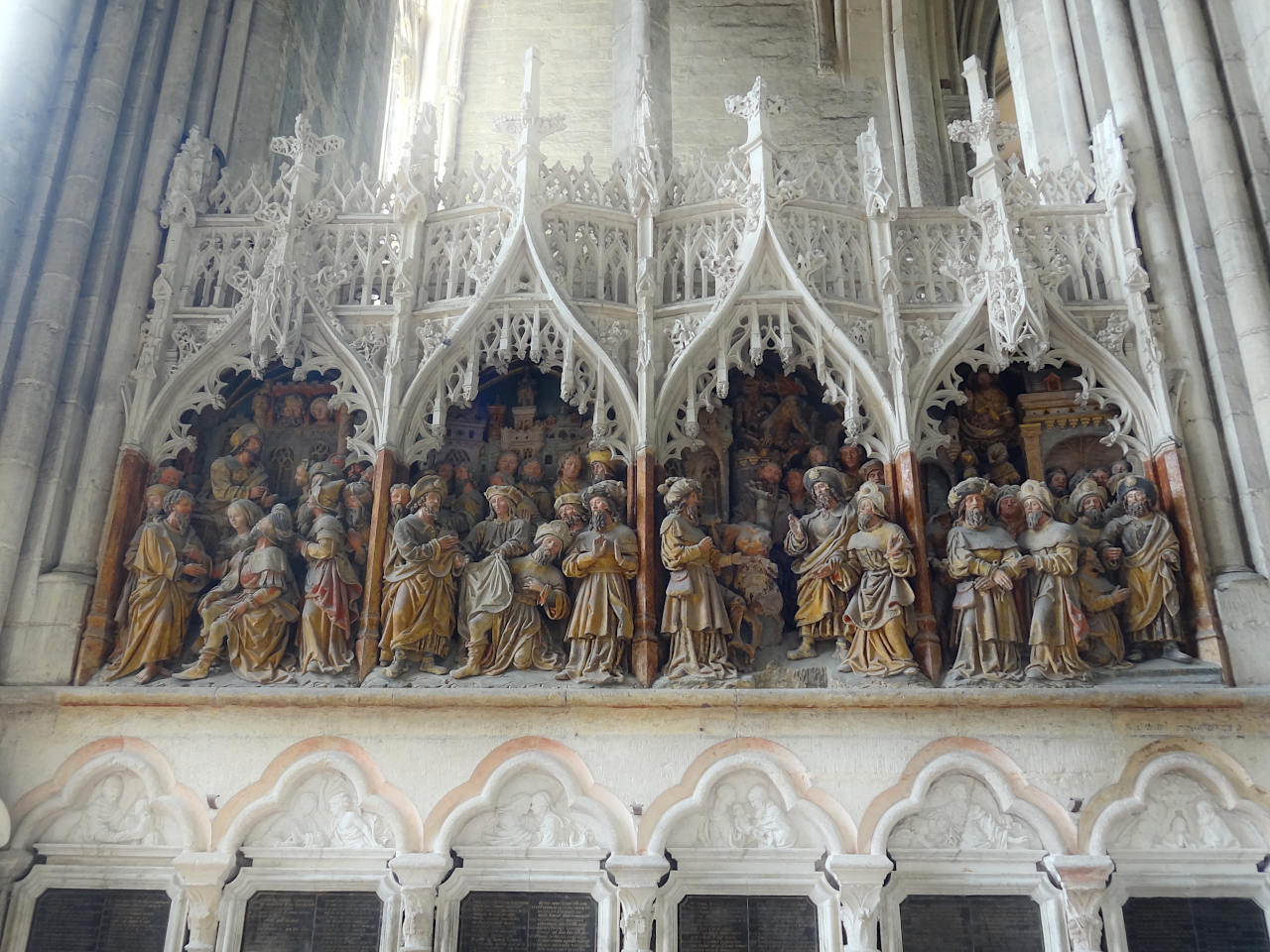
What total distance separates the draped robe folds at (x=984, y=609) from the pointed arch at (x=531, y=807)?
2.60 m

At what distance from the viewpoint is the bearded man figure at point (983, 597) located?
809cm

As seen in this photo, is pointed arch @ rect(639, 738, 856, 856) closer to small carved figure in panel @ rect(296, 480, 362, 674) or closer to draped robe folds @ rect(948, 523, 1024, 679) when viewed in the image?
draped robe folds @ rect(948, 523, 1024, 679)

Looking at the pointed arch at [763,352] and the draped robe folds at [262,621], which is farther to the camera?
the pointed arch at [763,352]

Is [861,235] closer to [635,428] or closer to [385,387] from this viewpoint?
[635,428]

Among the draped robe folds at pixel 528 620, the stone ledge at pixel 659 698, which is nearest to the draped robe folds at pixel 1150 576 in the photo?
the stone ledge at pixel 659 698

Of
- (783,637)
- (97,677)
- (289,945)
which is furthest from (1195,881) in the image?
(97,677)

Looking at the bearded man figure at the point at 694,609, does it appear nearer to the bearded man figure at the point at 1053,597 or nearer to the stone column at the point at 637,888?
the stone column at the point at 637,888

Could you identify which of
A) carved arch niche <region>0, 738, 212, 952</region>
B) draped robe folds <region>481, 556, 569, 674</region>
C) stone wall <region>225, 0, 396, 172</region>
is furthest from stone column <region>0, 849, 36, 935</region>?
stone wall <region>225, 0, 396, 172</region>

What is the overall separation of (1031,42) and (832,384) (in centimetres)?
471

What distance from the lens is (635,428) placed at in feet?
29.2

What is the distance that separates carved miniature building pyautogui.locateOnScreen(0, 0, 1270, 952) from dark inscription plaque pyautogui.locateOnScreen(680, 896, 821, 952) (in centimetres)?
3

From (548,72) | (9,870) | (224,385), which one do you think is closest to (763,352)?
(224,385)

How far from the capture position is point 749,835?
307 inches

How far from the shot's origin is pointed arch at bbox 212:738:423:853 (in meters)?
7.84
